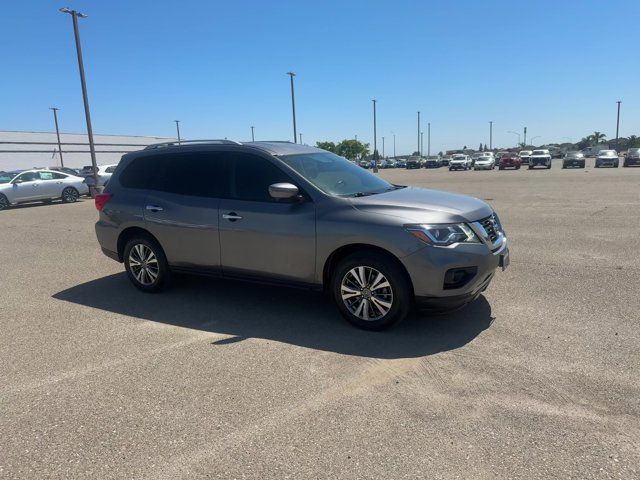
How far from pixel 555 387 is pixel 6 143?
74.4 metres

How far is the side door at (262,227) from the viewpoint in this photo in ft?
15.7

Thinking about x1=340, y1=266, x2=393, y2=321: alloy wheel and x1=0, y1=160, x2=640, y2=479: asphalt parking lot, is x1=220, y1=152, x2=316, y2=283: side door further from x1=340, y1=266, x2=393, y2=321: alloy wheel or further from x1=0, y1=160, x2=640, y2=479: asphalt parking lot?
x1=0, y1=160, x2=640, y2=479: asphalt parking lot

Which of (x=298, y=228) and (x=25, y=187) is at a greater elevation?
(x=298, y=228)

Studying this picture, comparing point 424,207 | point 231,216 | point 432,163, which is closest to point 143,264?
point 231,216

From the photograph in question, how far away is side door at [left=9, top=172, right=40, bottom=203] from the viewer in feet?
63.9

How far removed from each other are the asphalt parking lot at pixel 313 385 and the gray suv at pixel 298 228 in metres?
0.44

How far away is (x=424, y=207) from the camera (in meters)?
4.48

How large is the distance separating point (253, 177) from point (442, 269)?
2.28 meters

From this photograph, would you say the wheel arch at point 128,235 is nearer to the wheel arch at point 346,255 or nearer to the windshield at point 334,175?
the windshield at point 334,175

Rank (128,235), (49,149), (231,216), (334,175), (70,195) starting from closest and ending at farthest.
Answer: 1. (231,216)
2. (334,175)
3. (128,235)
4. (70,195)
5. (49,149)

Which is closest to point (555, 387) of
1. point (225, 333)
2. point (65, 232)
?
point (225, 333)

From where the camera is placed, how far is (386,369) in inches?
151

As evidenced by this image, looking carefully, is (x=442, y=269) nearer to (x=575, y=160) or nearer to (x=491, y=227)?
(x=491, y=227)

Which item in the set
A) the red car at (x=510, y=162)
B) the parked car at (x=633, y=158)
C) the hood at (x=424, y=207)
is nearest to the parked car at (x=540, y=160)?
the red car at (x=510, y=162)
